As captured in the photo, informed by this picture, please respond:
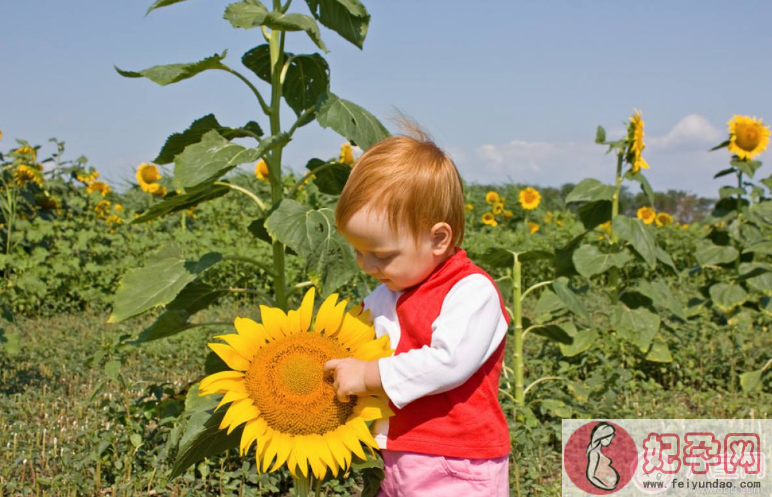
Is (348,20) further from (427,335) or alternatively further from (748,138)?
(748,138)

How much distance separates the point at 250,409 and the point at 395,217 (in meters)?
0.47

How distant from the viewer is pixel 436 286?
1.61 meters

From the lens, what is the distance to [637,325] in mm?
3742

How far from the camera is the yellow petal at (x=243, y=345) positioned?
155 cm

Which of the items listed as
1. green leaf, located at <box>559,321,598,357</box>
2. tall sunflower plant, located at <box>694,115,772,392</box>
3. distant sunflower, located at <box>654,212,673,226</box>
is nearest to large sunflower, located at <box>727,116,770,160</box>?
tall sunflower plant, located at <box>694,115,772,392</box>

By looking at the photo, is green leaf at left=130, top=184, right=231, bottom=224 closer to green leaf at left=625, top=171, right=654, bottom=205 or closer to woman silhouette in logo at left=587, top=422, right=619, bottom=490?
woman silhouette in logo at left=587, top=422, right=619, bottom=490

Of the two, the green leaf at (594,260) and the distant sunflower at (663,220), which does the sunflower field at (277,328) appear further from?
the distant sunflower at (663,220)

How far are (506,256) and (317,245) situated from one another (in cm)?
120

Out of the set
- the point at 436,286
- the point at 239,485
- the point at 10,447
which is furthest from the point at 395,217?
the point at 10,447

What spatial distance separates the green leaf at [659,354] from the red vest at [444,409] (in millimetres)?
2446

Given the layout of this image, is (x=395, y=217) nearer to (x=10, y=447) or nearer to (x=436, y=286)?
(x=436, y=286)

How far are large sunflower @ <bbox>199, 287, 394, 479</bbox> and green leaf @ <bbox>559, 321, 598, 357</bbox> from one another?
220 centimetres

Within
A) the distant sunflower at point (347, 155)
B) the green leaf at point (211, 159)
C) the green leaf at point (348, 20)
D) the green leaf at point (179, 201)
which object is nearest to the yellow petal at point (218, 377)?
the green leaf at point (211, 159)

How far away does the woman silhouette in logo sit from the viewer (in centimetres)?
272
